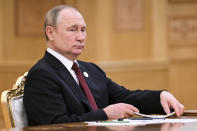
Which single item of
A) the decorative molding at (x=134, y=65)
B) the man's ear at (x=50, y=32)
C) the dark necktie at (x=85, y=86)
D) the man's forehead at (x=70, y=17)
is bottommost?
the decorative molding at (x=134, y=65)

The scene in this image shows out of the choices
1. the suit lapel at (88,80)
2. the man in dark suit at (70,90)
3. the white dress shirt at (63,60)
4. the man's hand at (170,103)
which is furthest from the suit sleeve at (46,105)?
the man's hand at (170,103)

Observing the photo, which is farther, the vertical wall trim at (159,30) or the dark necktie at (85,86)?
the vertical wall trim at (159,30)

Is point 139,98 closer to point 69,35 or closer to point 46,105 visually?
point 69,35

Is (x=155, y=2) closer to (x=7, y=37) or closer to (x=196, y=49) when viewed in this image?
(x=196, y=49)

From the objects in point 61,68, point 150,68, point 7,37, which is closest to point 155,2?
point 150,68

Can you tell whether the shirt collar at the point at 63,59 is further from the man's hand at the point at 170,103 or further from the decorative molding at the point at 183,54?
the decorative molding at the point at 183,54

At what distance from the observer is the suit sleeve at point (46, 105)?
2.36m

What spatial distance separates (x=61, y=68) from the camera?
265 centimetres

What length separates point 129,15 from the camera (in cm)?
661

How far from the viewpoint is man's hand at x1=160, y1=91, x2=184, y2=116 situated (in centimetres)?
265

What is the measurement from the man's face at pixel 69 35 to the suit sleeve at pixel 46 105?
0.90 feet

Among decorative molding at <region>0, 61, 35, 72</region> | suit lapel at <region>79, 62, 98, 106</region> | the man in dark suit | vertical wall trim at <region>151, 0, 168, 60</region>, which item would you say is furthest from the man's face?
vertical wall trim at <region>151, 0, 168, 60</region>

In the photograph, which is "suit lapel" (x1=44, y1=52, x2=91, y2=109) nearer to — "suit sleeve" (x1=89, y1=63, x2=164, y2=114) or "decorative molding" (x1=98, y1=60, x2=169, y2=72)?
"suit sleeve" (x1=89, y1=63, x2=164, y2=114)

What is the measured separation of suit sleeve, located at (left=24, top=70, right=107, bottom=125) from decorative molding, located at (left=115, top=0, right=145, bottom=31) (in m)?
4.18
